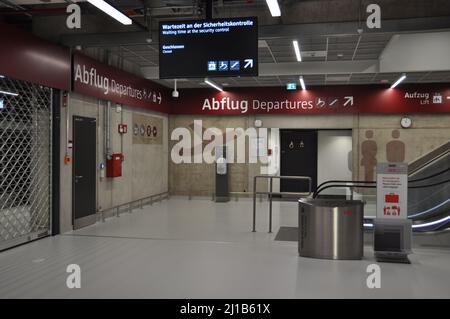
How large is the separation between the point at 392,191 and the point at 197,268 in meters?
2.67

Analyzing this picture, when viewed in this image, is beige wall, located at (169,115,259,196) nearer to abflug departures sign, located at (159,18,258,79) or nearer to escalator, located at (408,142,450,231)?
escalator, located at (408,142,450,231)

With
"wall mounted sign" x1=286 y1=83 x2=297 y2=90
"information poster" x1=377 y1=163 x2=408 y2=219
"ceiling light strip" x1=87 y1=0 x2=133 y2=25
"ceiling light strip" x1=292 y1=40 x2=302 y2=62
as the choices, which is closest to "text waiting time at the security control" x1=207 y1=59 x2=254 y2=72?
"ceiling light strip" x1=87 y1=0 x2=133 y2=25

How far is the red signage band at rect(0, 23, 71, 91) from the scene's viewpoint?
18.8 ft

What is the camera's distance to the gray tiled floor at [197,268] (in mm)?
4066

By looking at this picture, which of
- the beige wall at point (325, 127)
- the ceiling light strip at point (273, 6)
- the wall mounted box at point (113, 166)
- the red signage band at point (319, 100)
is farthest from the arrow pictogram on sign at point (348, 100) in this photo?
the ceiling light strip at point (273, 6)

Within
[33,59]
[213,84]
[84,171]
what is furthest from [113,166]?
[213,84]

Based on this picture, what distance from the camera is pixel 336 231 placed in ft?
17.6

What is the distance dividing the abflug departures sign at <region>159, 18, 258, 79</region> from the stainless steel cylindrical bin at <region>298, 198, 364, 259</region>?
1950mm

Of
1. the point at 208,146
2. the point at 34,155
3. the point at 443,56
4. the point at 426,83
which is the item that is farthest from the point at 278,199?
the point at 34,155

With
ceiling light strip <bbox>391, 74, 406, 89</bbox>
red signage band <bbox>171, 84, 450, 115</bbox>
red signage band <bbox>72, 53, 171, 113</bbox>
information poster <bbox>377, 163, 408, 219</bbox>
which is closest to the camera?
information poster <bbox>377, 163, 408, 219</bbox>

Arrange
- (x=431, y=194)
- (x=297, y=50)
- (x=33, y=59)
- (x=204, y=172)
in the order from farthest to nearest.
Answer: (x=204, y=172)
(x=297, y=50)
(x=431, y=194)
(x=33, y=59)

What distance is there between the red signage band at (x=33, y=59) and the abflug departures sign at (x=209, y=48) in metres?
2.11

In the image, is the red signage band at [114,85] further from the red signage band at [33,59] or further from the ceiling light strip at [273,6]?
the ceiling light strip at [273,6]

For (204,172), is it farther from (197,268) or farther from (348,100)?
(197,268)
